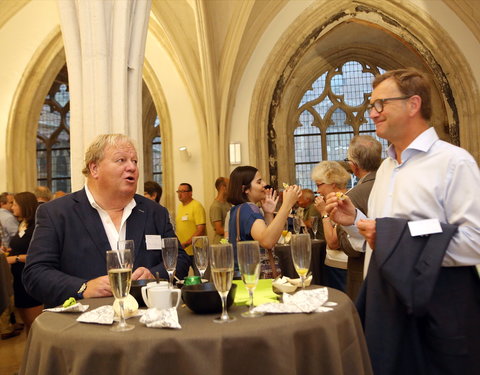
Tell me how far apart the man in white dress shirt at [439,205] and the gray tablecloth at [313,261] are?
282 centimetres

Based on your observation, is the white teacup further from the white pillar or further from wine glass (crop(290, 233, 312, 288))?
the white pillar

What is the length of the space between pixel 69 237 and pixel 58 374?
110cm

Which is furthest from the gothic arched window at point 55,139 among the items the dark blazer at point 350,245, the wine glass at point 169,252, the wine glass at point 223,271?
the wine glass at point 223,271

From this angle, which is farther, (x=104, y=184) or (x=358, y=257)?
(x=358, y=257)

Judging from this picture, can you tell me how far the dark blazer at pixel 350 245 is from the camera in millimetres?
3619

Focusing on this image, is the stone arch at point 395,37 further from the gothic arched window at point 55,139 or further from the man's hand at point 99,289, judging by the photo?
the man's hand at point 99,289

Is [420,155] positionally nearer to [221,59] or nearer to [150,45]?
[221,59]

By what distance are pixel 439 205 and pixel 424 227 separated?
0.16 m

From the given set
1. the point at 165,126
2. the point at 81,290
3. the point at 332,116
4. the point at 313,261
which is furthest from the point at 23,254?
the point at 332,116

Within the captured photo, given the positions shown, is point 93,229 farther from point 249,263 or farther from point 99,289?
point 249,263

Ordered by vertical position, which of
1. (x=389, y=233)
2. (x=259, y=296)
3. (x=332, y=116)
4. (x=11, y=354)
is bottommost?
(x=11, y=354)

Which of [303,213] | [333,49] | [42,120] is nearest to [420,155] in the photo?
[303,213]

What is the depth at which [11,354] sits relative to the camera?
5480 millimetres

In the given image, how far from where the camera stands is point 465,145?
1076 centimetres
